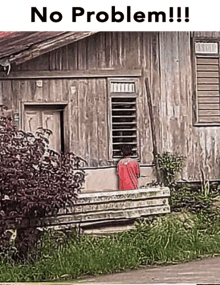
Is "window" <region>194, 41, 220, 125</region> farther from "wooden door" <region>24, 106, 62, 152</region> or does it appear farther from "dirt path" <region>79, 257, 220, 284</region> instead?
"dirt path" <region>79, 257, 220, 284</region>

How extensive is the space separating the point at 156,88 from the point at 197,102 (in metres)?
1.05

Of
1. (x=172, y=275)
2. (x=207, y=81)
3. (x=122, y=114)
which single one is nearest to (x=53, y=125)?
(x=122, y=114)

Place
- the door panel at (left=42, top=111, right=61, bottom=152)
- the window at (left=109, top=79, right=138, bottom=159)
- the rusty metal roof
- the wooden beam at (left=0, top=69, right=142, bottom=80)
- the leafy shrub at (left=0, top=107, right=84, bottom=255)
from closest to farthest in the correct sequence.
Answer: the leafy shrub at (left=0, top=107, right=84, bottom=255) < the rusty metal roof < the wooden beam at (left=0, top=69, right=142, bottom=80) < the door panel at (left=42, top=111, right=61, bottom=152) < the window at (left=109, top=79, right=138, bottom=159)

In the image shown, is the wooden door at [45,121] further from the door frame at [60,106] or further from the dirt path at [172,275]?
the dirt path at [172,275]

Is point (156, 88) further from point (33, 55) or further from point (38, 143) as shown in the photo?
point (38, 143)

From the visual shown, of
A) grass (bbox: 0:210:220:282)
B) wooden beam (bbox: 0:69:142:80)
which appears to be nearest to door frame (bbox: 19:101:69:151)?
wooden beam (bbox: 0:69:142:80)

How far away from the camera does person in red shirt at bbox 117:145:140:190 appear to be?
14.5m

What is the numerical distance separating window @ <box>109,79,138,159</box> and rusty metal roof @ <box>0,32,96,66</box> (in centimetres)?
165

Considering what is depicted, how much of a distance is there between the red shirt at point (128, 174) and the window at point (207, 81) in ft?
7.74

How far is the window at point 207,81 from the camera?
16156 millimetres

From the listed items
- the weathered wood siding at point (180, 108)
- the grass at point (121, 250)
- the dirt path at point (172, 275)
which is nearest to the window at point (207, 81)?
the weathered wood siding at point (180, 108)

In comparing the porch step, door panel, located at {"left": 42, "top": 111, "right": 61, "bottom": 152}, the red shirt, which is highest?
door panel, located at {"left": 42, "top": 111, "right": 61, "bottom": 152}

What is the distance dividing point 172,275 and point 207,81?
748 centimetres

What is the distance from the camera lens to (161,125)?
15.8 meters
